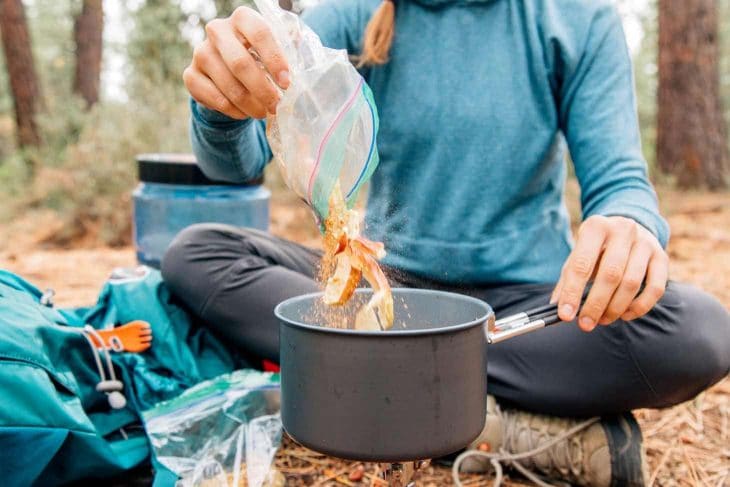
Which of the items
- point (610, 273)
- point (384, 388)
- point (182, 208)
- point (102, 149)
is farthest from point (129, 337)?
point (102, 149)

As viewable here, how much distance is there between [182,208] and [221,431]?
1571 millimetres

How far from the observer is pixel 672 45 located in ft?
16.3

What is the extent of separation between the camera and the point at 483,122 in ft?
5.03

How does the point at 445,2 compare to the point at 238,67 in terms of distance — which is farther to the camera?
the point at 445,2

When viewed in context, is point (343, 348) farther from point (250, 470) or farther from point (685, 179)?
point (685, 179)

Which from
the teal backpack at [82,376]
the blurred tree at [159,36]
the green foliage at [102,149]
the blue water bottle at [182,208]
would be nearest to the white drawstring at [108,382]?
the teal backpack at [82,376]

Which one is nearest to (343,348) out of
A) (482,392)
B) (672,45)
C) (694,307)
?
(482,392)

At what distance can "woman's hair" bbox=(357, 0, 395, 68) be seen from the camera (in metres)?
1.55

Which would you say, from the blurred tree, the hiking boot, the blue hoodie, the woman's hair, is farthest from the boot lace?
the blurred tree

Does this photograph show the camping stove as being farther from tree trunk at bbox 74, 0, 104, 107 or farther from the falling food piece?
tree trunk at bbox 74, 0, 104, 107

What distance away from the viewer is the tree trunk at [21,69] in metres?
5.83

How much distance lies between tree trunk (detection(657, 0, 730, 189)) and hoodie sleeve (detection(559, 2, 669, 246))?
3831 mm

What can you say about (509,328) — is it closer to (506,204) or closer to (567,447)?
(567,447)

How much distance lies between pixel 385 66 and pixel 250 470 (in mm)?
892
